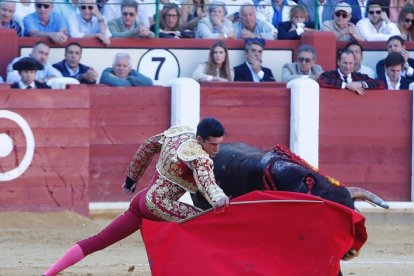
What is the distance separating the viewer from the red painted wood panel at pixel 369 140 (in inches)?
410

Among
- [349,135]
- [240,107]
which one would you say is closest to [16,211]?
[240,107]

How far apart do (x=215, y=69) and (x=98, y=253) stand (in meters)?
2.48

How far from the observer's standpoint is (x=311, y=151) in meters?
10.3

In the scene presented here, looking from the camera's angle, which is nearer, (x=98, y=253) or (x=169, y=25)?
(x=98, y=253)

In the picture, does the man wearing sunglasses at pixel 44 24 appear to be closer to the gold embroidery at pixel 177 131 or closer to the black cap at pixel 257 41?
the black cap at pixel 257 41

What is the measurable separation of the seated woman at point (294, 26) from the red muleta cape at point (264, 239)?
16.2 feet

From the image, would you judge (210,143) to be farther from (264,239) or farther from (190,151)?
(264,239)

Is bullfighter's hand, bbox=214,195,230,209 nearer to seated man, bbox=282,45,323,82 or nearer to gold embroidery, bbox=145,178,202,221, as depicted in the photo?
gold embroidery, bbox=145,178,202,221

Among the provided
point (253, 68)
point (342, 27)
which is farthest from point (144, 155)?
point (342, 27)

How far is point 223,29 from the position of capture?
10602 millimetres

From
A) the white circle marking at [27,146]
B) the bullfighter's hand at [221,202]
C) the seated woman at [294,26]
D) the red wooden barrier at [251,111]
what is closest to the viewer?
the bullfighter's hand at [221,202]

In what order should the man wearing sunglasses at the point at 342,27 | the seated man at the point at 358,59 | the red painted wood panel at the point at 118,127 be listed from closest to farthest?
the red painted wood panel at the point at 118,127 < the seated man at the point at 358,59 < the man wearing sunglasses at the point at 342,27

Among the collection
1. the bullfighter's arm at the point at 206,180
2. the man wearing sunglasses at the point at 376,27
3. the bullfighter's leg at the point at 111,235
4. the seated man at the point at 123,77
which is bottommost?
the bullfighter's leg at the point at 111,235

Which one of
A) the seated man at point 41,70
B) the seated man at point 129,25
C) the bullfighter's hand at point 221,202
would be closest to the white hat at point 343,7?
the seated man at point 129,25
